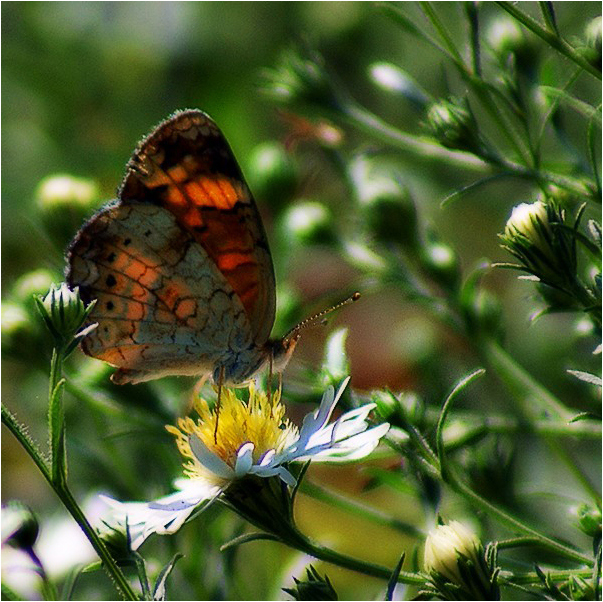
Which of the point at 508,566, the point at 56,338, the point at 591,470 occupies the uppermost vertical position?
the point at 56,338

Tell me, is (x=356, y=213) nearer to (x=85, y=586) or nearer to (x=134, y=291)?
(x=134, y=291)

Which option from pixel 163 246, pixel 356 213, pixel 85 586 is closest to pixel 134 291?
pixel 163 246

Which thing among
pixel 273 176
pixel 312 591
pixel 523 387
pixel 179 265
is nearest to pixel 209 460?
pixel 312 591

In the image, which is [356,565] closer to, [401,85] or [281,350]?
[281,350]

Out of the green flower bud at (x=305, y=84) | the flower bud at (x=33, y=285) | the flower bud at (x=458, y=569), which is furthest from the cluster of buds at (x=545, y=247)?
the flower bud at (x=33, y=285)

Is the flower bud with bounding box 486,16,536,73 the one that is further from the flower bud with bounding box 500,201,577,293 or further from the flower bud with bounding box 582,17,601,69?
the flower bud with bounding box 500,201,577,293

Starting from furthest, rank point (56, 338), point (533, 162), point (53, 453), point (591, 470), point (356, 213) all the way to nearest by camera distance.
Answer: point (591, 470)
point (356, 213)
point (533, 162)
point (56, 338)
point (53, 453)

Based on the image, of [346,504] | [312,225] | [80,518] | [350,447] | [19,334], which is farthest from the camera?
[312,225]
